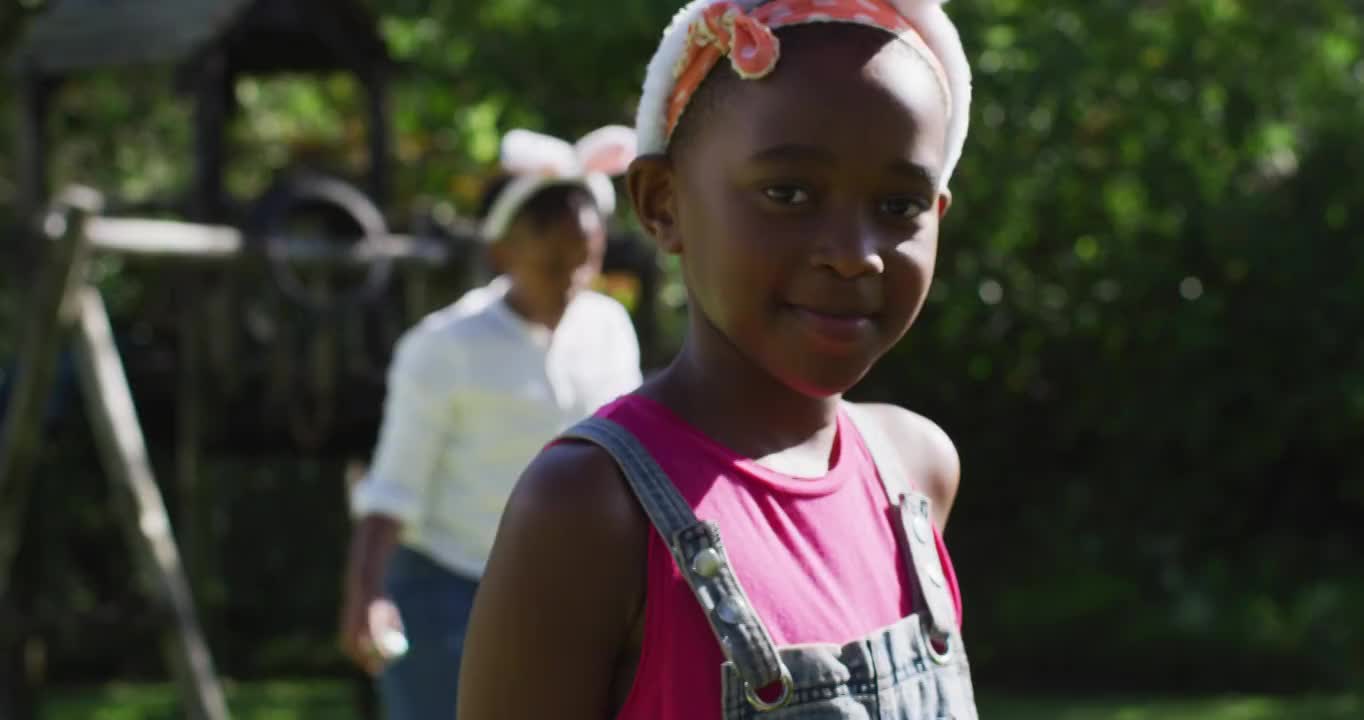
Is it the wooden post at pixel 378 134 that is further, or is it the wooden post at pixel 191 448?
the wooden post at pixel 378 134

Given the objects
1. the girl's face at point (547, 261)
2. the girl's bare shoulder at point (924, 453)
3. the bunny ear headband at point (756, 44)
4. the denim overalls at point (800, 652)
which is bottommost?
the denim overalls at point (800, 652)

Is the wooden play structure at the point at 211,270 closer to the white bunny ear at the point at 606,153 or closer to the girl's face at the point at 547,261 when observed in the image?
the girl's face at the point at 547,261

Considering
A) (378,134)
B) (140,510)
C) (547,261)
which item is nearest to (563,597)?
(547,261)

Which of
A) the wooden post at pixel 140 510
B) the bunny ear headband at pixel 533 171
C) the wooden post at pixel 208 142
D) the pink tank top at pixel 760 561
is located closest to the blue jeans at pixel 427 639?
the bunny ear headband at pixel 533 171

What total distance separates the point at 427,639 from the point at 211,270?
3473 millimetres

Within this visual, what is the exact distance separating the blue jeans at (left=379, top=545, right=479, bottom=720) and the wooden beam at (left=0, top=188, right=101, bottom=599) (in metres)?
2.35

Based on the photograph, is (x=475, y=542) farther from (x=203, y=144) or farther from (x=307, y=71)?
(x=307, y=71)

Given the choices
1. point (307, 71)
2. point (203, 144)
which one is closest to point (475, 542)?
point (203, 144)

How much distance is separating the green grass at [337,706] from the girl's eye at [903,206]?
682cm

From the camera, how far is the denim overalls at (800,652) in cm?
158

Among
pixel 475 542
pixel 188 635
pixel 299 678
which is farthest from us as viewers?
pixel 299 678

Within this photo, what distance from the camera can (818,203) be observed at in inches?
64.6

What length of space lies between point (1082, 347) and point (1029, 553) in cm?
121

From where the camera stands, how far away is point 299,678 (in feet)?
34.6
